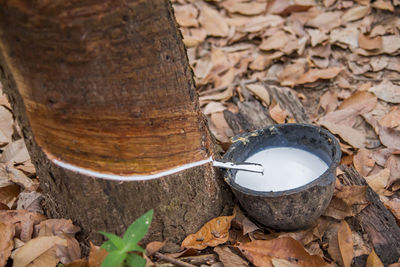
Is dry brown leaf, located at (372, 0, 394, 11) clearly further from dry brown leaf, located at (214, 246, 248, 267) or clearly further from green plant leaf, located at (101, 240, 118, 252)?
green plant leaf, located at (101, 240, 118, 252)

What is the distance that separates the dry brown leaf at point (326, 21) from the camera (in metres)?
2.60

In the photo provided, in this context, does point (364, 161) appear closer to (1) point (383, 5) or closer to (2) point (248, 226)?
(2) point (248, 226)

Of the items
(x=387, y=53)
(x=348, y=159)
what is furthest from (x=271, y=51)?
(x=348, y=159)

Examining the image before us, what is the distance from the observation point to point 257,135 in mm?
1535

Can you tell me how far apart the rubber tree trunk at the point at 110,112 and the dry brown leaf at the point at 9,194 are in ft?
0.93

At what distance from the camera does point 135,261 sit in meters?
1.10

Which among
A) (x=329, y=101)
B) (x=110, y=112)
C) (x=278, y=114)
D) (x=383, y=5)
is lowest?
(x=329, y=101)

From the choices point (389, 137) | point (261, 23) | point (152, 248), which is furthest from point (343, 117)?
point (152, 248)

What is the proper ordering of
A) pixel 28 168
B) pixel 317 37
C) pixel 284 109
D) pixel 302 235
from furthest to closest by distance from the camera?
pixel 317 37 → pixel 284 109 → pixel 28 168 → pixel 302 235

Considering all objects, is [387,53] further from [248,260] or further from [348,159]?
[248,260]

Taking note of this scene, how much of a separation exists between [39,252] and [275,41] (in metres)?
1.91

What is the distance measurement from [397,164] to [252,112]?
0.71 m

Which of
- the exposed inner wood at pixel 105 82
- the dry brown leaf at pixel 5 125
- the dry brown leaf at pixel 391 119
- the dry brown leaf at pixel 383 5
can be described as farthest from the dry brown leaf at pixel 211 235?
the dry brown leaf at pixel 383 5

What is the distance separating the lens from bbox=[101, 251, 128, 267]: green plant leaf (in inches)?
41.1
